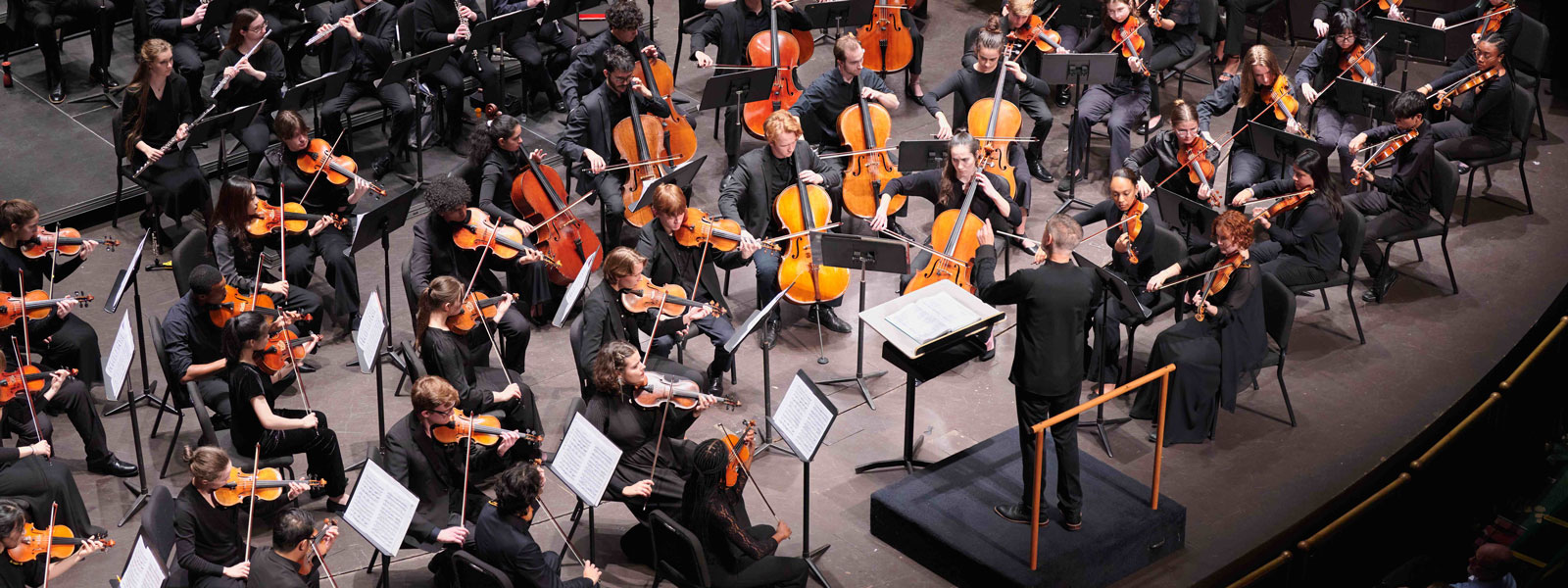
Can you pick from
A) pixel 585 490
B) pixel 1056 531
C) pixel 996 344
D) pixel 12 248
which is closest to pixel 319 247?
pixel 12 248

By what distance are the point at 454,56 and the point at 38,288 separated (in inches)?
126

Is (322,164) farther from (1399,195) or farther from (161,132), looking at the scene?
(1399,195)

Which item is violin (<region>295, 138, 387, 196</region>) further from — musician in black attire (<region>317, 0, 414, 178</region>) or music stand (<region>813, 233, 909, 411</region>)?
music stand (<region>813, 233, 909, 411</region>)

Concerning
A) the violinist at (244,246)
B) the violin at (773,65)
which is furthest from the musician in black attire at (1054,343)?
the violinist at (244,246)

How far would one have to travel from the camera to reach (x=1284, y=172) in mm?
8688

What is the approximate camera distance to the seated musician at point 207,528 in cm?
558

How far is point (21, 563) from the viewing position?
5688 mm

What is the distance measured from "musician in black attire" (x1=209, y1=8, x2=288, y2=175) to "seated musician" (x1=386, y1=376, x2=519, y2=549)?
3173mm

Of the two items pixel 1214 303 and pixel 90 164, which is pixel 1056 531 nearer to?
pixel 1214 303

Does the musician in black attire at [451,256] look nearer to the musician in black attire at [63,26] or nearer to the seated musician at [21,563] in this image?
the seated musician at [21,563]

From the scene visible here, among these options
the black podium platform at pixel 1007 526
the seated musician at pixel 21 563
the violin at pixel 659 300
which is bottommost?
the black podium platform at pixel 1007 526

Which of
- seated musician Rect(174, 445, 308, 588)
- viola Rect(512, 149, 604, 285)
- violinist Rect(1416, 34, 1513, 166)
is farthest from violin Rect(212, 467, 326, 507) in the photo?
violinist Rect(1416, 34, 1513, 166)

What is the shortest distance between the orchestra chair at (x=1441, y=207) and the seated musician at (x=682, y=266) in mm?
3621

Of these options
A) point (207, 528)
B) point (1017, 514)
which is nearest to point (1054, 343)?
point (1017, 514)
